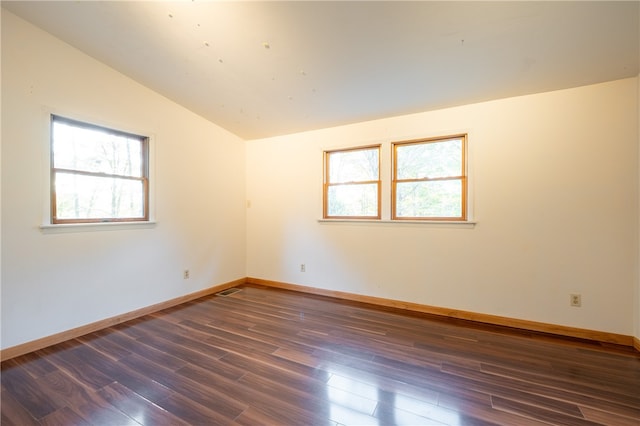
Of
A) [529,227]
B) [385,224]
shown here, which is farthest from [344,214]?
[529,227]

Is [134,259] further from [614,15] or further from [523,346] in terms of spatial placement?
[614,15]

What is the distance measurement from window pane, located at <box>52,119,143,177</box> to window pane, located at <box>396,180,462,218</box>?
128 inches

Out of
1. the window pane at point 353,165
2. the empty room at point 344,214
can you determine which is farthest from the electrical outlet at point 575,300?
the window pane at point 353,165

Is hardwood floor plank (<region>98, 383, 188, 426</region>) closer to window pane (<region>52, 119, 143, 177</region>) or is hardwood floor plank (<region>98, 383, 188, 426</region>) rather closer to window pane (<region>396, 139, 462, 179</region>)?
window pane (<region>52, 119, 143, 177</region>)

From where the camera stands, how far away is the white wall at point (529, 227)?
2461 millimetres

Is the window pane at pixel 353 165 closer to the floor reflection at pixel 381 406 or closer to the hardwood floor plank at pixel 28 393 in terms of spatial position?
the floor reflection at pixel 381 406

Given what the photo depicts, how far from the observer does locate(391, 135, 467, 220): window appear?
10.2 ft

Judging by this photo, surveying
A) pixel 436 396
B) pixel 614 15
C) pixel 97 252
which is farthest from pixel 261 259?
pixel 614 15

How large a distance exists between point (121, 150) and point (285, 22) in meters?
2.34

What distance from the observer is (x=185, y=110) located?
3.61 m

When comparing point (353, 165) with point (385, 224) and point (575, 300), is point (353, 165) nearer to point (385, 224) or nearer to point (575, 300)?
point (385, 224)

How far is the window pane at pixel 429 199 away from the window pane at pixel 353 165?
45cm

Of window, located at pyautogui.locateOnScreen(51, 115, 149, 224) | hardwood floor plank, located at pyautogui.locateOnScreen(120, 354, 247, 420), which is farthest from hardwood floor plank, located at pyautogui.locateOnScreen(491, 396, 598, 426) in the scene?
window, located at pyautogui.locateOnScreen(51, 115, 149, 224)

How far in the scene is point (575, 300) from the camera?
2.59 m
